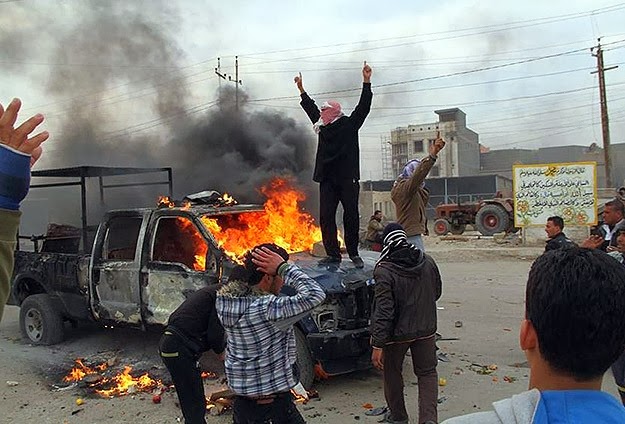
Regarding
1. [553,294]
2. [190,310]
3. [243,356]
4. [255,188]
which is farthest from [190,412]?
[255,188]

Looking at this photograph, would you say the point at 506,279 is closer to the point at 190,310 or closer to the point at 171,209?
the point at 171,209

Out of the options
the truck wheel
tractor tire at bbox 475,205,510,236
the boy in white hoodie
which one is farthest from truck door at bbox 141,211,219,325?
tractor tire at bbox 475,205,510,236

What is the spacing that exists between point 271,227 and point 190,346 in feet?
11.3

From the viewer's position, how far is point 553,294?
4.29 ft

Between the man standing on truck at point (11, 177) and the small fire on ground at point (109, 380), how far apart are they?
4.87 meters

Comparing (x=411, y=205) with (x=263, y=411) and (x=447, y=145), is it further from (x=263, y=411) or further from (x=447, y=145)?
(x=447, y=145)

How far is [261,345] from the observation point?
3182mm

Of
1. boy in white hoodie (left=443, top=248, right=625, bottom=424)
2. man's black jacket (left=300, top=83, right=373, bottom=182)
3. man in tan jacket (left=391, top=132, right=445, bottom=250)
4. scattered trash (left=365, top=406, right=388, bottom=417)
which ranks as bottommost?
scattered trash (left=365, top=406, right=388, bottom=417)

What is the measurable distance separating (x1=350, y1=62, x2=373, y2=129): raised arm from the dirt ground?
278 cm

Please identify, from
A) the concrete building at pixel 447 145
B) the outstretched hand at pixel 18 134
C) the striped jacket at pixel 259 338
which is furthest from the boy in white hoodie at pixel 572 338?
the concrete building at pixel 447 145

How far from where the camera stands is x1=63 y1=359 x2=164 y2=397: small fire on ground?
235 inches

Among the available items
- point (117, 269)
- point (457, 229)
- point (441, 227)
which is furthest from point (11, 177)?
point (457, 229)

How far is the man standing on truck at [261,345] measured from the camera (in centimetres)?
316

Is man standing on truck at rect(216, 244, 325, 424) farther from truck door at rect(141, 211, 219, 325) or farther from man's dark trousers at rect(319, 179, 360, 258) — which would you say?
man's dark trousers at rect(319, 179, 360, 258)
